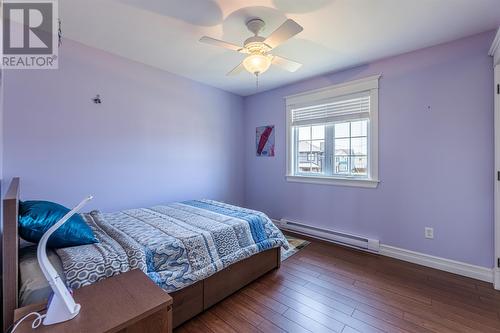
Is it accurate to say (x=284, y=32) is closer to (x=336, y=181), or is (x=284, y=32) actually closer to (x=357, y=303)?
(x=336, y=181)

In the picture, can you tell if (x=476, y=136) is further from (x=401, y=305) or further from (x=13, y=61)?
(x=13, y=61)

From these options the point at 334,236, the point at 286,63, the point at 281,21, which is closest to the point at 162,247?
the point at 286,63

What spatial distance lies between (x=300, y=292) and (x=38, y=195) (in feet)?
9.03

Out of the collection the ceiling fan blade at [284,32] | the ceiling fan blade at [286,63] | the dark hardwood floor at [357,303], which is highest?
the ceiling fan blade at [284,32]

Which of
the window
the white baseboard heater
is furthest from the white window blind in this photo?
the white baseboard heater

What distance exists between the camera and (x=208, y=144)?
12.8ft

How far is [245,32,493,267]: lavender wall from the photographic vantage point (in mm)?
2271

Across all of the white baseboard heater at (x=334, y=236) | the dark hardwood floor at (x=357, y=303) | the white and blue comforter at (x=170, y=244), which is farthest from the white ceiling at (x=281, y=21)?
the dark hardwood floor at (x=357, y=303)

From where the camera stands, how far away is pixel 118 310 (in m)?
1.01

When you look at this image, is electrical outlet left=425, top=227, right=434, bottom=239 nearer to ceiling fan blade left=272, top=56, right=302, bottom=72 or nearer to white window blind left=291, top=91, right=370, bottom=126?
white window blind left=291, top=91, right=370, bottom=126

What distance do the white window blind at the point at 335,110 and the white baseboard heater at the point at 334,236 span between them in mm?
1617

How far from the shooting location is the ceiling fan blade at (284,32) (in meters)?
1.64

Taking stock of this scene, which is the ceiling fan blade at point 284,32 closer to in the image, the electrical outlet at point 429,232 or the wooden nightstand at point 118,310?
the wooden nightstand at point 118,310

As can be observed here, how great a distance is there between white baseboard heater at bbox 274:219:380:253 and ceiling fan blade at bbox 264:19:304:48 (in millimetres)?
2611
